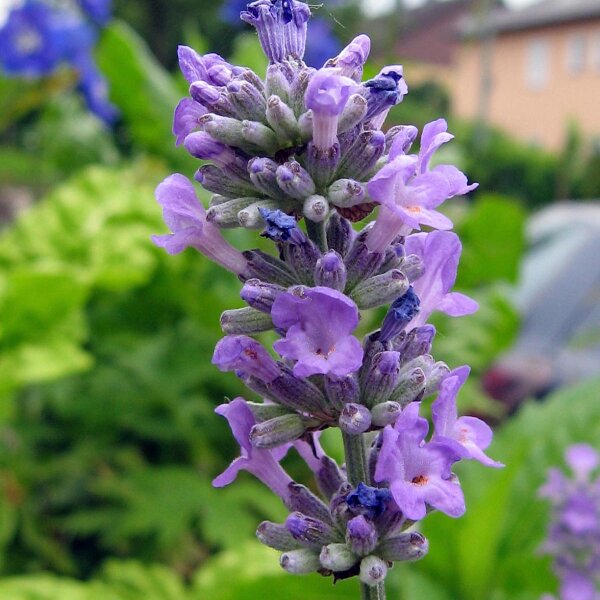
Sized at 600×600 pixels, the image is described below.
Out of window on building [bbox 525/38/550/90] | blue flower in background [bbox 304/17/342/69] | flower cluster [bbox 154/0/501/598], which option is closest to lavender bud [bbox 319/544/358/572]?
flower cluster [bbox 154/0/501/598]

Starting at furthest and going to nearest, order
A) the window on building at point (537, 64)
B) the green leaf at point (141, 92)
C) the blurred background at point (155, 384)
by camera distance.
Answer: the window on building at point (537, 64)
the green leaf at point (141, 92)
the blurred background at point (155, 384)

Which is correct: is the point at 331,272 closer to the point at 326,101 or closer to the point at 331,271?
the point at 331,271

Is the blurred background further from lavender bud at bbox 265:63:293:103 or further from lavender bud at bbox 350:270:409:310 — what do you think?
lavender bud at bbox 350:270:409:310

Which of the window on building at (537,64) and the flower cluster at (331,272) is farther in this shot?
the window on building at (537,64)

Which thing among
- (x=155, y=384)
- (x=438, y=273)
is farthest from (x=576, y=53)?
(x=438, y=273)

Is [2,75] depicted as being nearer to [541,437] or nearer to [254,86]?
[541,437]

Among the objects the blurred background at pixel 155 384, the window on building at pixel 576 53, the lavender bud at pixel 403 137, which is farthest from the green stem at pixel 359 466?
the window on building at pixel 576 53

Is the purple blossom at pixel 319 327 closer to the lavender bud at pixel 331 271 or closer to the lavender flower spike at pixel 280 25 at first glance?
the lavender bud at pixel 331 271
